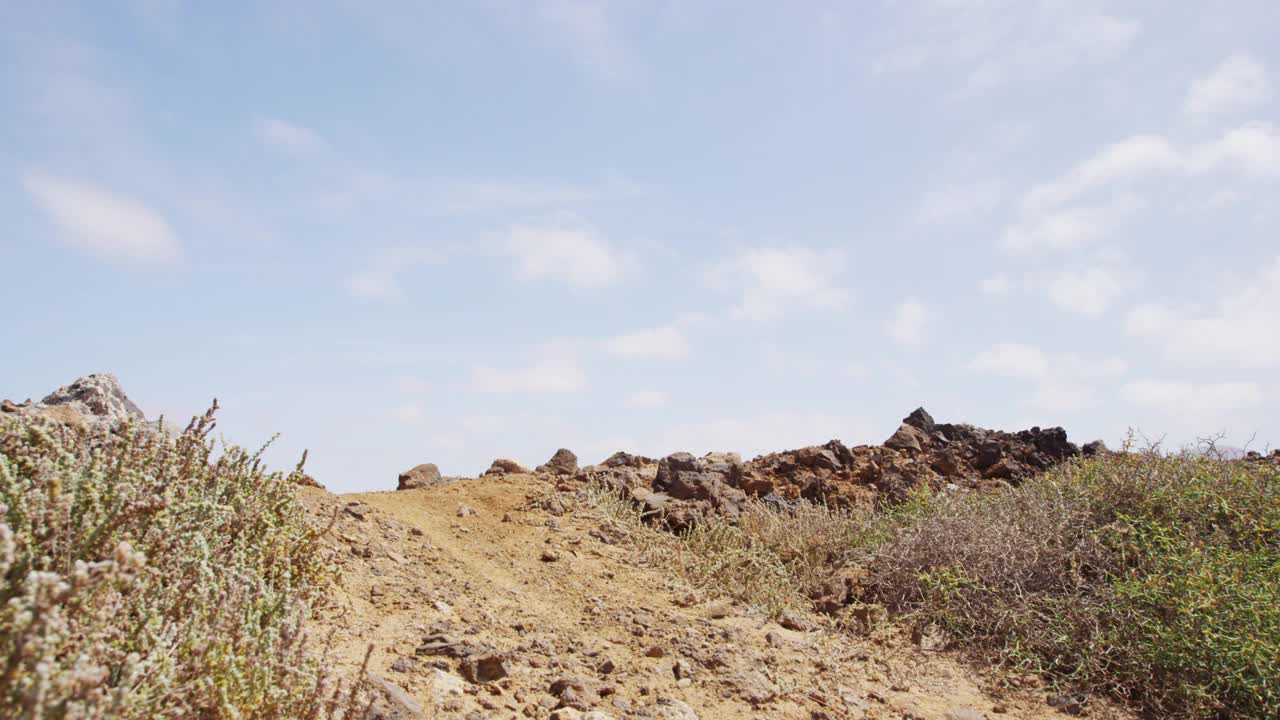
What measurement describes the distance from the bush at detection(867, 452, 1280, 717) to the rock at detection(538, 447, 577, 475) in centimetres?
352

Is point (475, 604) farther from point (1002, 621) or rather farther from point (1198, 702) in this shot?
point (1198, 702)

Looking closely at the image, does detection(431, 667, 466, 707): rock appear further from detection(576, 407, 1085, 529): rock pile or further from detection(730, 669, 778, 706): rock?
detection(576, 407, 1085, 529): rock pile

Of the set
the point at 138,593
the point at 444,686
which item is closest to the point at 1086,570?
the point at 444,686

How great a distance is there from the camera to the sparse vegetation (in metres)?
5.09

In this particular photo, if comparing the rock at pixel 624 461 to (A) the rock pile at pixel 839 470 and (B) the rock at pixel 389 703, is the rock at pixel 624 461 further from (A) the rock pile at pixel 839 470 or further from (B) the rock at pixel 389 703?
(B) the rock at pixel 389 703

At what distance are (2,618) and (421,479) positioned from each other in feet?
22.6

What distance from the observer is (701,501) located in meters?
7.82

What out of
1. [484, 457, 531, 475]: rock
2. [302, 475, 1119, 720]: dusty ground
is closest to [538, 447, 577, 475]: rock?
[484, 457, 531, 475]: rock

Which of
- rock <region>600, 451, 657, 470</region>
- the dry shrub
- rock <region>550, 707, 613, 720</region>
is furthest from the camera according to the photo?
rock <region>600, 451, 657, 470</region>

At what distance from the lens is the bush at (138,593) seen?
6.40 feet

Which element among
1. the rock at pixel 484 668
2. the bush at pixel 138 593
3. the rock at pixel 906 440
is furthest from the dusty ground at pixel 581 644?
the rock at pixel 906 440

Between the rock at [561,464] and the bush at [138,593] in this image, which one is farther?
the rock at [561,464]

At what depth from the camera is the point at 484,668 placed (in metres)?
4.02

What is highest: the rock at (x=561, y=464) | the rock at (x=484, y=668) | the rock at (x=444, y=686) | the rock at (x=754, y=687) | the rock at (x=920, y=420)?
the rock at (x=920, y=420)
